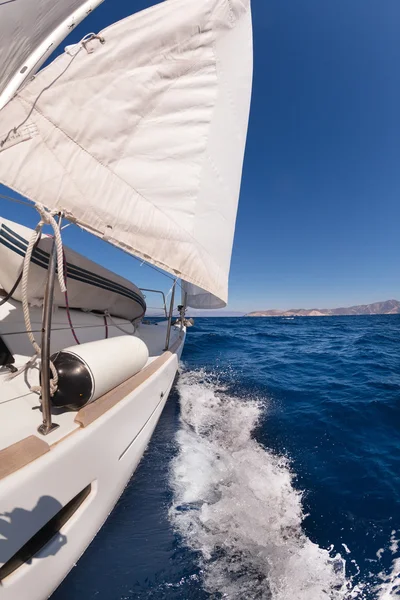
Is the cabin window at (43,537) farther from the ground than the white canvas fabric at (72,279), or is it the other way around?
the white canvas fabric at (72,279)

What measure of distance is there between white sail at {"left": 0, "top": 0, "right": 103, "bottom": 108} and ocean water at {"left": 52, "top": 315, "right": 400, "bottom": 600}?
383 centimetres

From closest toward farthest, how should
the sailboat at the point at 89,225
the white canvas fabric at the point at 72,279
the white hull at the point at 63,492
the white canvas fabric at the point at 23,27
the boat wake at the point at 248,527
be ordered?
the white hull at the point at 63,492 < the sailboat at the point at 89,225 < the boat wake at the point at 248,527 < the white canvas fabric at the point at 23,27 < the white canvas fabric at the point at 72,279

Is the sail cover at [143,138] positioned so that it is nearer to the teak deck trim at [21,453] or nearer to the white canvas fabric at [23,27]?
the white canvas fabric at [23,27]

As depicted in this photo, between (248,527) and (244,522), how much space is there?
5 centimetres

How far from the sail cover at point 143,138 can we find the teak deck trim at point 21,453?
5.17 ft

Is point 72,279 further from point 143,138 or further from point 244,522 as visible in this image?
point 244,522

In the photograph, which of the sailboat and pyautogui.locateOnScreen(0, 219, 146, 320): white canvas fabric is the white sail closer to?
the sailboat

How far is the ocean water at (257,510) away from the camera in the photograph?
1731 mm

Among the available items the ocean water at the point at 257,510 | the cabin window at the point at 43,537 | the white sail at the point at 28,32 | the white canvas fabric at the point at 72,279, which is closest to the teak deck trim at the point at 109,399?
the cabin window at the point at 43,537

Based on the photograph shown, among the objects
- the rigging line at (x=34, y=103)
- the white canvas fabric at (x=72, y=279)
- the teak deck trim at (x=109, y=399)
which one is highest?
the rigging line at (x=34, y=103)

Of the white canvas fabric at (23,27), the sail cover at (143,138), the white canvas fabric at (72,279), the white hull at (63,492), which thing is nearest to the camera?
the white hull at (63,492)

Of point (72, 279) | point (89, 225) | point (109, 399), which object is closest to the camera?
point (109, 399)

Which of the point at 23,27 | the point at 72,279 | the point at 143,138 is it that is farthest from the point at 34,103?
the point at 72,279

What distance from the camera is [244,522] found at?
218 cm
